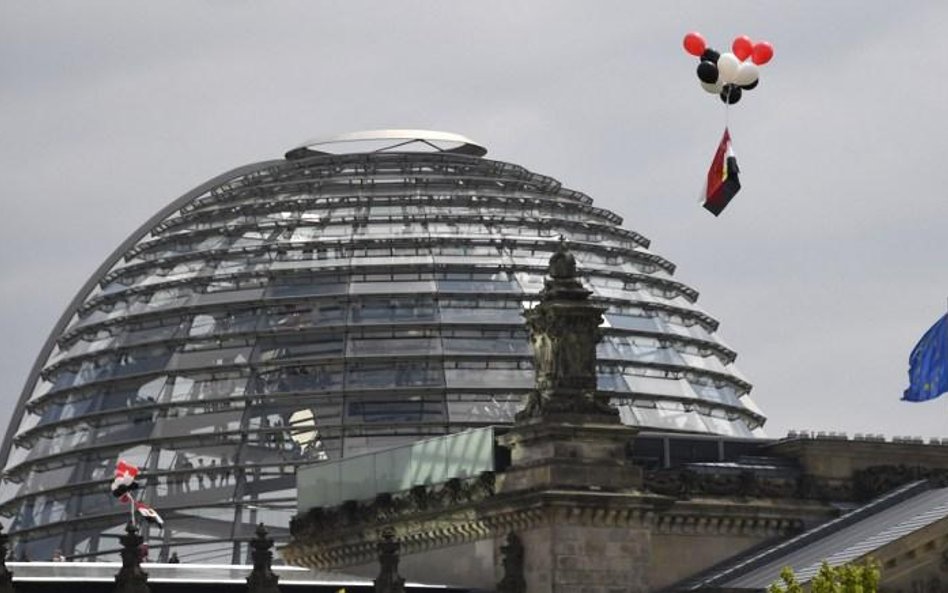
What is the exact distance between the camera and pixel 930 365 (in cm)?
7344

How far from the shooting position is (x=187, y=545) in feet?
311

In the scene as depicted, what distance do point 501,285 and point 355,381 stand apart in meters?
5.77

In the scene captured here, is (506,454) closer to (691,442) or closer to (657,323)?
(691,442)

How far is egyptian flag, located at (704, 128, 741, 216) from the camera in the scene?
6381 centimetres

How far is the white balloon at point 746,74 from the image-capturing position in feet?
200

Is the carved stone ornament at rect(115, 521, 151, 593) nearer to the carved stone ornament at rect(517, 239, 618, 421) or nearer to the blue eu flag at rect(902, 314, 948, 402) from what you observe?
the carved stone ornament at rect(517, 239, 618, 421)

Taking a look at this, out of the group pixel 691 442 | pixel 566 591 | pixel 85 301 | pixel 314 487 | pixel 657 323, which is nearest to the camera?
pixel 566 591

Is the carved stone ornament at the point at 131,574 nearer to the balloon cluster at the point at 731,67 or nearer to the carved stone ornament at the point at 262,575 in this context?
the carved stone ornament at the point at 262,575

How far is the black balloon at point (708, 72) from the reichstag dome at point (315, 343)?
35.0 meters

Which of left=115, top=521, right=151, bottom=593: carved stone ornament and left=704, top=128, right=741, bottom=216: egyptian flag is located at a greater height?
left=704, top=128, right=741, bottom=216: egyptian flag

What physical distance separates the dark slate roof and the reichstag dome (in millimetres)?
23919

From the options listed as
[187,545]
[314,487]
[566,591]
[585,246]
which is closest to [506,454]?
[566,591]

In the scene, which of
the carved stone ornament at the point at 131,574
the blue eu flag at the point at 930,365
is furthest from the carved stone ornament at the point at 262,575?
the blue eu flag at the point at 930,365

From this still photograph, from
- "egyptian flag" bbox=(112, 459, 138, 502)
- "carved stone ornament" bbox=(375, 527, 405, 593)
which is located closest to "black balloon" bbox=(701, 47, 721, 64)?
"carved stone ornament" bbox=(375, 527, 405, 593)
